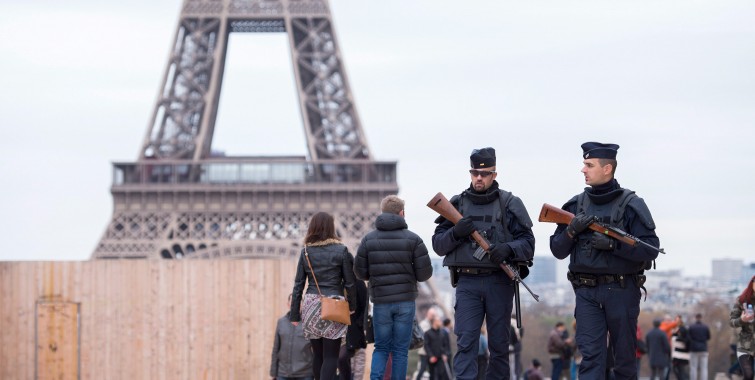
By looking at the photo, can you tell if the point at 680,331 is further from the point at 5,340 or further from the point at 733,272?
the point at 733,272

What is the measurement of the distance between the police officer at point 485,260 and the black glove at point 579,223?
726 millimetres

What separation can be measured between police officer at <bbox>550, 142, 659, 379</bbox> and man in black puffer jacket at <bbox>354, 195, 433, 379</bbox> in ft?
5.75

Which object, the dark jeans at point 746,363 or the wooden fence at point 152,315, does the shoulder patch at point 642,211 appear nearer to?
the dark jeans at point 746,363

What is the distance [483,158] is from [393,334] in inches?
79.3

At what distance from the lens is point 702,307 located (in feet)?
182

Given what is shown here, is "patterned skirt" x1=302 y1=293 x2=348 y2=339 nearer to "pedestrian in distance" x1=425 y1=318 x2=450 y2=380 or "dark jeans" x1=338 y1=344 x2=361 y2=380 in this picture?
"dark jeans" x1=338 y1=344 x2=361 y2=380

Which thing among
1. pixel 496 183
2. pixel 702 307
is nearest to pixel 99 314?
pixel 496 183

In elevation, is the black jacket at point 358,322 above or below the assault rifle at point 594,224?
below

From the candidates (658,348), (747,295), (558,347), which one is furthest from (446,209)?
(658,348)

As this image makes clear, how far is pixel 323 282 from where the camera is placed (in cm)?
1230

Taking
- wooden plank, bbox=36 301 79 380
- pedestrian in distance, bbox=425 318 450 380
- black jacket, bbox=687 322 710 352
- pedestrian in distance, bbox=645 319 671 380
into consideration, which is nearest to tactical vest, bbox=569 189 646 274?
wooden plank, bbox=36 301 79 380

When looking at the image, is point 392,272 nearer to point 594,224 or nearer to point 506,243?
point 506,243

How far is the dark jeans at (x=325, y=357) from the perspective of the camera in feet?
40.0

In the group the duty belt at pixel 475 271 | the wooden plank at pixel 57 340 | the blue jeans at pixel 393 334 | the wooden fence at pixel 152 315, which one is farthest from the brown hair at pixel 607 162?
the wooden plank at pixel 57 340
